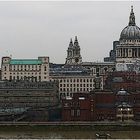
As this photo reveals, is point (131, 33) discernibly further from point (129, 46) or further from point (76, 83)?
point (76, 83)

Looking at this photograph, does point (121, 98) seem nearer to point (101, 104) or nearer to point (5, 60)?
point (101, 104)

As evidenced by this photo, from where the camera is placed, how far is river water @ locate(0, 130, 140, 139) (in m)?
47.5

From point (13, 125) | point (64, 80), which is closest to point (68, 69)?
point (64, 80)

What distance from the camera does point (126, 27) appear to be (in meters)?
105

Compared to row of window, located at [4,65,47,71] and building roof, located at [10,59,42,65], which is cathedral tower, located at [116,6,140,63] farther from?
row of window, located at [4,65,47,71]

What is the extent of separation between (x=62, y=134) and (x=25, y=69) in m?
46.5

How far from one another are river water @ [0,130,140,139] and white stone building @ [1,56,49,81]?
42.4 m

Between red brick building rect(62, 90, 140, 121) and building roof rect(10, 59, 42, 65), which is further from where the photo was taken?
building roof rect(10, 59, 42, 65)

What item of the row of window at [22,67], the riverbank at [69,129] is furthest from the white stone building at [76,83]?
the riverbank at [69,129]

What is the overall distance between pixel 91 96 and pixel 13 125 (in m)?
10.5

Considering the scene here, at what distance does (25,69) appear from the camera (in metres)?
96.4

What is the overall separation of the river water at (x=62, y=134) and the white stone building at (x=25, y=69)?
42.4m

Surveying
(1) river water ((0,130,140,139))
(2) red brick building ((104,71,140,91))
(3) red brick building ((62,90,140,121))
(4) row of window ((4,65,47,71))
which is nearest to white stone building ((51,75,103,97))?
(4) row of window ((4,65,47,71))

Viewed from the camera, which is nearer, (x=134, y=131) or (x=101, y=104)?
(x=134, y=131)
